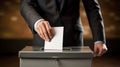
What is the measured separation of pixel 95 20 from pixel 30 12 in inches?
16.2

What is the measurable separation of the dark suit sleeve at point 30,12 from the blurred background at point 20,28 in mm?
4837

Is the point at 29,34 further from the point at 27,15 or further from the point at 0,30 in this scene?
the point at 27,15

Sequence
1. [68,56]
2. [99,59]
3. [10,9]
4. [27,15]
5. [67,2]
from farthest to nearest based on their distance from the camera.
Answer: [10,9] < [99,59] < [67,2] < [27,15] < [68,56]

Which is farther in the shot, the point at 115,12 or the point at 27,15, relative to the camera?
the point at 115,12

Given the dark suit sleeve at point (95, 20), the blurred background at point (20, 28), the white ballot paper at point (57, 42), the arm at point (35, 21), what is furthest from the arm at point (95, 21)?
the blurred background at point (20, 28)

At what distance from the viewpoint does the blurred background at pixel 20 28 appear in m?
6.33

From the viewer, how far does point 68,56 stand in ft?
3.61

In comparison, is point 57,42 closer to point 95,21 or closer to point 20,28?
point 95,21

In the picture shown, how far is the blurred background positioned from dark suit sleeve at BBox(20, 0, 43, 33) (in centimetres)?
484

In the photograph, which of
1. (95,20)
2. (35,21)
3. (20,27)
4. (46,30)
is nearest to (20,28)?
(20,27)

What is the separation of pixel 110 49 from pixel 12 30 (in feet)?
7.02

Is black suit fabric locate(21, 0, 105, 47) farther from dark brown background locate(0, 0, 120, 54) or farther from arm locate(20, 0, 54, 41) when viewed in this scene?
dark brown background locate(0, 0, 120, 54)

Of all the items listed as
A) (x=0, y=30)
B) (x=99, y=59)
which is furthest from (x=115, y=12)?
(x=0, y=30)

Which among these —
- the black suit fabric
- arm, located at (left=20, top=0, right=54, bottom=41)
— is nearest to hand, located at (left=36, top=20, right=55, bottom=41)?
arm, located at (left=20, top=0, right=54, bottom=41)
